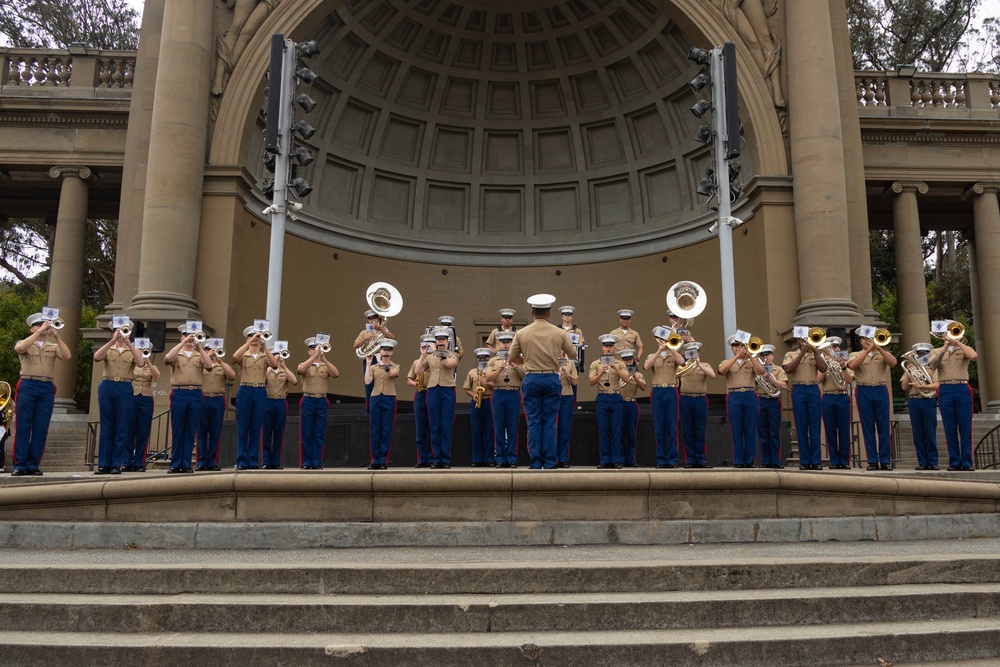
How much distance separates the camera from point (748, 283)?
18.6 m

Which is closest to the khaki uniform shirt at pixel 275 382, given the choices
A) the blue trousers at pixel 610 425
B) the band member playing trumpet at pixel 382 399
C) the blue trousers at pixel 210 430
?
the blue trousers at pixel 210 430

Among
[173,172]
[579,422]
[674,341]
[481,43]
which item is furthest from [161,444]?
[481,43]

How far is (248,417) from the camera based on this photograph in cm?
1105

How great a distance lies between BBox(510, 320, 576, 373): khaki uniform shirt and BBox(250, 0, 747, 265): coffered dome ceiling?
12.3m

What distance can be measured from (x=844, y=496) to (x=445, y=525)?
3679 mm

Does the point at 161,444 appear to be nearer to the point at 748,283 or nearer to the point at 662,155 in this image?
the point at 748,283

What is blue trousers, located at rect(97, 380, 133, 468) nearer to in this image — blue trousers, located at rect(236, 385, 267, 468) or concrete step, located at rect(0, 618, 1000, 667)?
blue trousers, located at rect(236, 385, 267, 468)

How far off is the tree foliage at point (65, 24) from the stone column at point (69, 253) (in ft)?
40.8

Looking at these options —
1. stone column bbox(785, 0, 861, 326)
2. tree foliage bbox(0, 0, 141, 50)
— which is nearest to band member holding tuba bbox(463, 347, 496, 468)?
stone column bbox(785, 0, 861, 326)

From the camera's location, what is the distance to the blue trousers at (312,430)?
11102 millimetres

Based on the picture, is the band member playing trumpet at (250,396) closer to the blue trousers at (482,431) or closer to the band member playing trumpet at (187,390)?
the band member playing trumpet at (187,390)

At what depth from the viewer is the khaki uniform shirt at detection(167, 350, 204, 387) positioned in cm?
1088

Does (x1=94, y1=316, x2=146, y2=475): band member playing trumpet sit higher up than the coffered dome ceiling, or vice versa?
the coffered dome ceiling

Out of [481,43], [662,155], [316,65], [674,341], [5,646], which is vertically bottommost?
[5,646]
